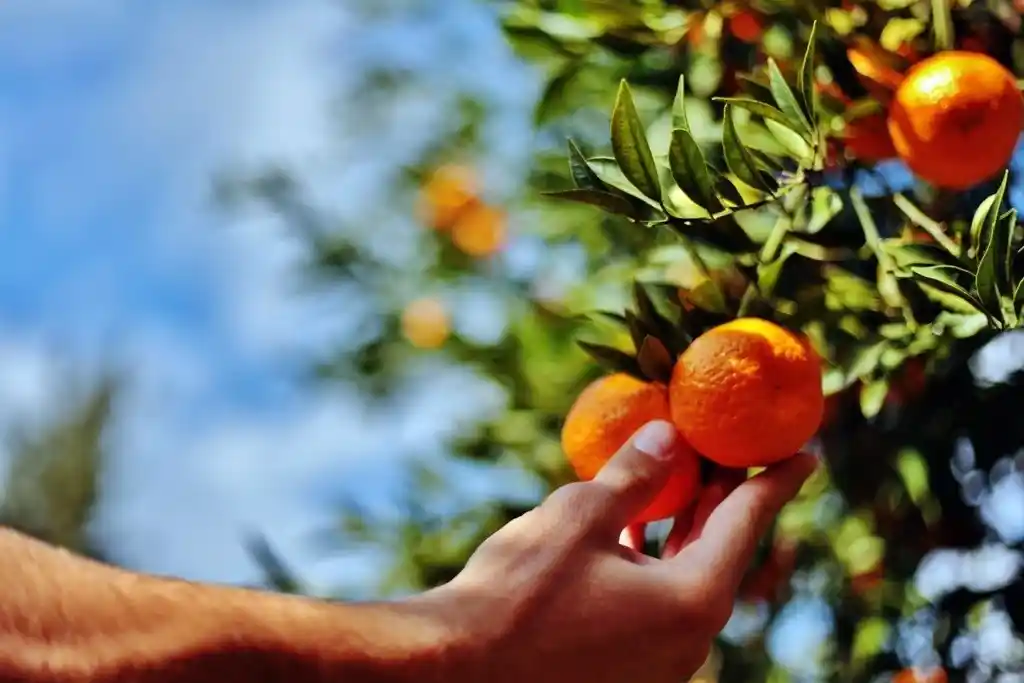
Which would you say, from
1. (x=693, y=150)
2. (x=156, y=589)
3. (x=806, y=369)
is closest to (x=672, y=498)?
(x=806, y=369)

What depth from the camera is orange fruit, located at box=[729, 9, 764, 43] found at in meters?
0.87

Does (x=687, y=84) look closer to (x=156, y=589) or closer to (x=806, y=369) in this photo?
(x=806, y=369)

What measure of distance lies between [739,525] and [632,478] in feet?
0.22

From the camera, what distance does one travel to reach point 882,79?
748 mm

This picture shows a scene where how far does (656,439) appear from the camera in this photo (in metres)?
0.66

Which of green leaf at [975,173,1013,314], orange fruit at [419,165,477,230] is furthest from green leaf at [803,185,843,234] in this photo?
orange fruit at [419,165,477,230]

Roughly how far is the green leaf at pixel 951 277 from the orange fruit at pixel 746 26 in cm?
30

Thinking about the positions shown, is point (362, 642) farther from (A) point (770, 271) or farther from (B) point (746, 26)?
(B) point (746, 26)

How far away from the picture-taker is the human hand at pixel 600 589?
0.51 m

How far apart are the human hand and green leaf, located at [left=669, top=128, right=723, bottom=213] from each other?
14 cm

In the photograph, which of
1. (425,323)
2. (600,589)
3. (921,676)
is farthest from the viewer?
(425,323)

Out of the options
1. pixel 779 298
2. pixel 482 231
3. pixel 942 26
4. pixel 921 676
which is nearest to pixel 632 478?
pixel 779 298

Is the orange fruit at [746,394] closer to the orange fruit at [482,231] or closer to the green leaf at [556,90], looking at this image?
the green leaf at [556,90]

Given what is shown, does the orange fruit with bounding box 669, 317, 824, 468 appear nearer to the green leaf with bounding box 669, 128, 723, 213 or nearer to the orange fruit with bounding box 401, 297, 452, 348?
the green leaf with bounding box 669, 128, 723, 213
